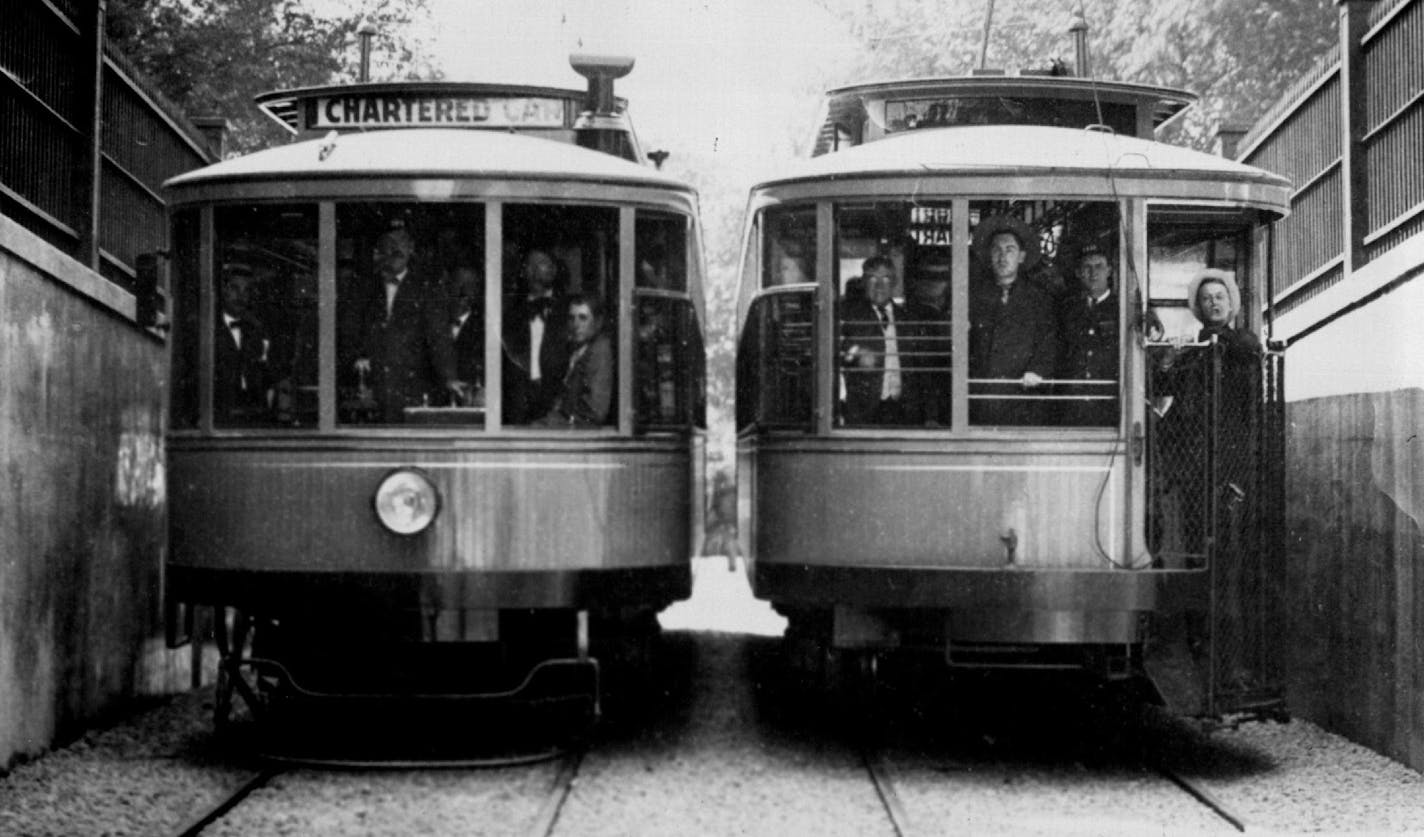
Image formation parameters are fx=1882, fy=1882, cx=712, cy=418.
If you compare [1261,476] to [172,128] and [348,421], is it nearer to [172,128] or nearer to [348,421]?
[348,421]

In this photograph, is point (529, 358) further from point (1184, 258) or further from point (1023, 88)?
point (1184, 258)

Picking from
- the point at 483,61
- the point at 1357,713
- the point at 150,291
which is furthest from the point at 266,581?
the point at 483,61

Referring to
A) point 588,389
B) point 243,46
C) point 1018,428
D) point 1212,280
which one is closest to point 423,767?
point 588,389

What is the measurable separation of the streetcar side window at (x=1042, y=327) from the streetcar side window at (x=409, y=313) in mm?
2243

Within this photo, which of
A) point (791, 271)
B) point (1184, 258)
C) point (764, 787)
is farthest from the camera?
point (1184, 258)

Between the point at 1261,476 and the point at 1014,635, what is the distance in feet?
4.51

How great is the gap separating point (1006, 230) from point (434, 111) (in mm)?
3078

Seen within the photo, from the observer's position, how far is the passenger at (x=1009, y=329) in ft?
27.4

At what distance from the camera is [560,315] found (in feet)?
28.0

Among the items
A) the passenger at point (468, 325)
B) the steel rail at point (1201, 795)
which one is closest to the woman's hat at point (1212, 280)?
the steel rail at point (1201, 795)

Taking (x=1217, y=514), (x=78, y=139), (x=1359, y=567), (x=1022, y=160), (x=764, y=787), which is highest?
(x=78, y=139)

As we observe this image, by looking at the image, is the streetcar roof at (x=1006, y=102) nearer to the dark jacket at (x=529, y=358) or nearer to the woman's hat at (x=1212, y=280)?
the woman's hat at (x=1212, y=280)

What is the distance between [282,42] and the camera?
1973cm

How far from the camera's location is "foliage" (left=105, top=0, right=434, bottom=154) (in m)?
18.7
